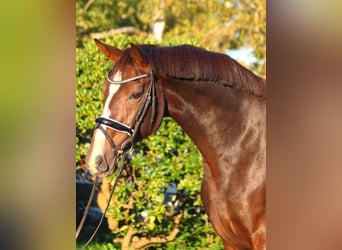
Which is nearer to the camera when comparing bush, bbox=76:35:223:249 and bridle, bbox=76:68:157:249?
bridle, bbox=76:68:157:249

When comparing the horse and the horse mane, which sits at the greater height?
the horse mane

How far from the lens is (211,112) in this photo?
2049 mm

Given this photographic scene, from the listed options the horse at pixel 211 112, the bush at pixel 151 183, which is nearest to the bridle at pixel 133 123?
the horse at pixel 211 112

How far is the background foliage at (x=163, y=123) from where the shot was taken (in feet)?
10.5

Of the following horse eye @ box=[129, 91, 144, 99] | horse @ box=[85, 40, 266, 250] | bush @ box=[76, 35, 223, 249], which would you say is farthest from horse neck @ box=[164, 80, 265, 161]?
bush @ box=[76, 35, 223, 249]

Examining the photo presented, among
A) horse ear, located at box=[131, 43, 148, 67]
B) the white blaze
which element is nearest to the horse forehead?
the white blaze

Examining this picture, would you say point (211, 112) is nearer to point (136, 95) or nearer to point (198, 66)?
A: point (198, 66)

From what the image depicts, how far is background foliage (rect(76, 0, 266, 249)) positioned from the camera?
3.21 metres

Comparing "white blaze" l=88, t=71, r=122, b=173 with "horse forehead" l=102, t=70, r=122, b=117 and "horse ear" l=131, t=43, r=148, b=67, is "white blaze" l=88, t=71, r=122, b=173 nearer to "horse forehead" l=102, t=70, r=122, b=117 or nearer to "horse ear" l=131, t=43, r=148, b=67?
"horse forehead" l=102, t=70, r=122, b=117

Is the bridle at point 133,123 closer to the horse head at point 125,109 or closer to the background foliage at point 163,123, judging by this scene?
the horse head at point 125,109

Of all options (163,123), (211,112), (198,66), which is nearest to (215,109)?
(211,112)
